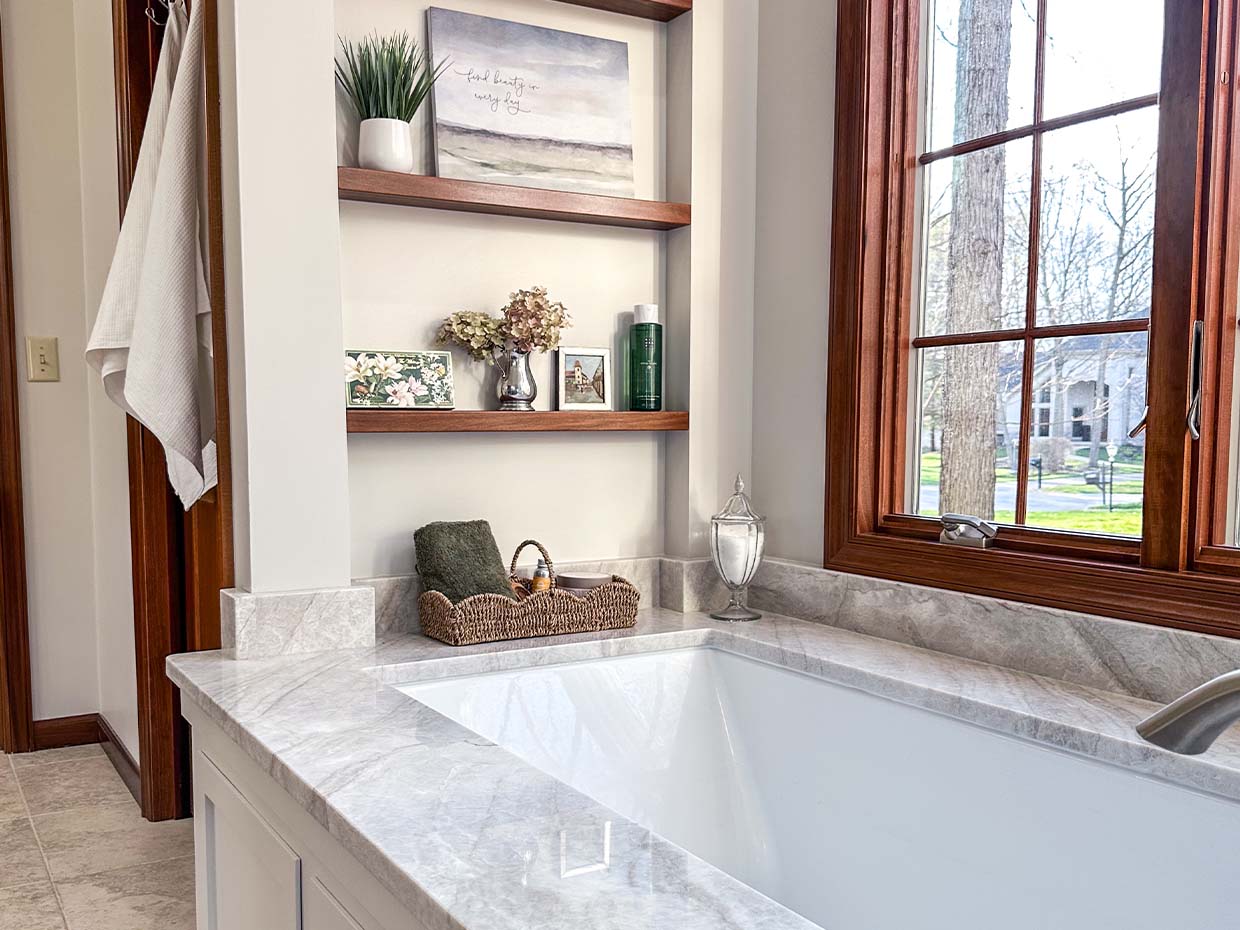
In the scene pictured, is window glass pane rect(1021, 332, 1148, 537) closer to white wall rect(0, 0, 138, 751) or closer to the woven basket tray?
the woven basket tray

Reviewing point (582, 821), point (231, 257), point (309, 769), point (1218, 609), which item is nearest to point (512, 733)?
point (309, 769)

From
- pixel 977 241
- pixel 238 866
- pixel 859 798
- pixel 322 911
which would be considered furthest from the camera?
pixel 977 241

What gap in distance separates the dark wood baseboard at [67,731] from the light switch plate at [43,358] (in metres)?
1.08

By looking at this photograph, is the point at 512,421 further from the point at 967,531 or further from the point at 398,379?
the point at 967,531

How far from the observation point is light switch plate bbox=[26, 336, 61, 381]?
320 centimetres

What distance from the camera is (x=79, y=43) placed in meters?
3.10

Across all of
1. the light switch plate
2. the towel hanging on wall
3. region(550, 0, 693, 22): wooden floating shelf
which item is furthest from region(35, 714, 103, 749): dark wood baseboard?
region(550, 0, 693, 22): wooden floating shelf

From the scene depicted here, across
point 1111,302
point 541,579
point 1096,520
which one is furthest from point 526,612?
point 1111,302

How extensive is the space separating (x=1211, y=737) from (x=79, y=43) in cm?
346

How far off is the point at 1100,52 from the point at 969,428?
25.7 inches

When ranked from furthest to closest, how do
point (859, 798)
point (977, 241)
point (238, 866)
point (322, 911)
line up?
1. point (977, 241)
2. point (859, 798)
3. point (238, 866)
4. point (322, 911)

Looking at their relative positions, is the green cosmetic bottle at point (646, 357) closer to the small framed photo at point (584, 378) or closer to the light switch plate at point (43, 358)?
the small framed photo at point (584, 378)

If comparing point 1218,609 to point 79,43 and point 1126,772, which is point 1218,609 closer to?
point 1126,772

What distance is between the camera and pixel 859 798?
63.5 inches
